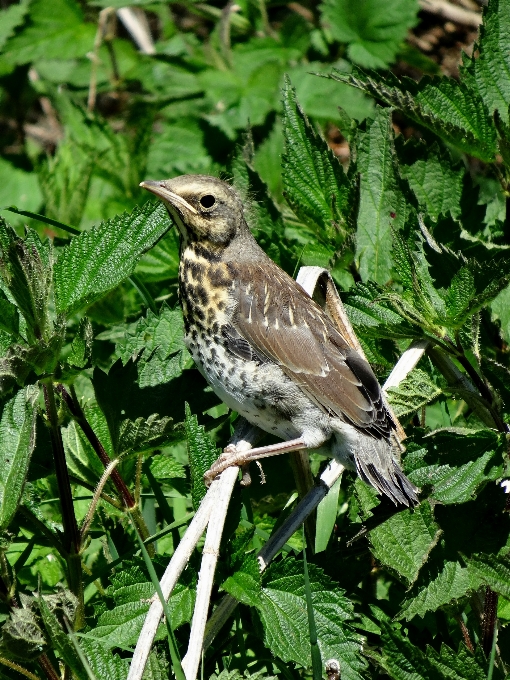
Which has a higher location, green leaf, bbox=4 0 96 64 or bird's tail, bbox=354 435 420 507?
bird's tail, bbox=354 435 420 507

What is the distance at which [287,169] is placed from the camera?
3596 mm

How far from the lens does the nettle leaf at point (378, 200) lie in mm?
3617

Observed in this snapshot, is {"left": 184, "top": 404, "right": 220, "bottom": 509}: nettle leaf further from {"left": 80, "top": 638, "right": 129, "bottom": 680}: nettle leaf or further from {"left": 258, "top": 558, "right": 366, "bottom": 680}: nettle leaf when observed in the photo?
{"left": 80, "top": 638, "right": 129, "bottom": 680}: nettle leaf

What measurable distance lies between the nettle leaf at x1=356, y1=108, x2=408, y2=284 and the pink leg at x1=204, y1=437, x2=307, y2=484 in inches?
32.4

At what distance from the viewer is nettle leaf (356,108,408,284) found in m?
3.62

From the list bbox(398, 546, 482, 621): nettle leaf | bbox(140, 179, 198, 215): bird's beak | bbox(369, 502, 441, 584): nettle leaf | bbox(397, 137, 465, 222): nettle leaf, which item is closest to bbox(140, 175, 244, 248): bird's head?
bbox(140, 179, 198, 215): bird's beak

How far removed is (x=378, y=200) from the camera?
3.69 metres

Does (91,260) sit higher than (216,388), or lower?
higher

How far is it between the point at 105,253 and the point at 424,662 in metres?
1.53

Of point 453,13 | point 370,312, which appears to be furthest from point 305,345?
point 453,13

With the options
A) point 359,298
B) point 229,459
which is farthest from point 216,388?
point 359,298

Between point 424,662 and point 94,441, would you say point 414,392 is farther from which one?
point 94,441

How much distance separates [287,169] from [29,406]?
5.23ft

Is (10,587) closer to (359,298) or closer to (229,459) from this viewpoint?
(229,459)
